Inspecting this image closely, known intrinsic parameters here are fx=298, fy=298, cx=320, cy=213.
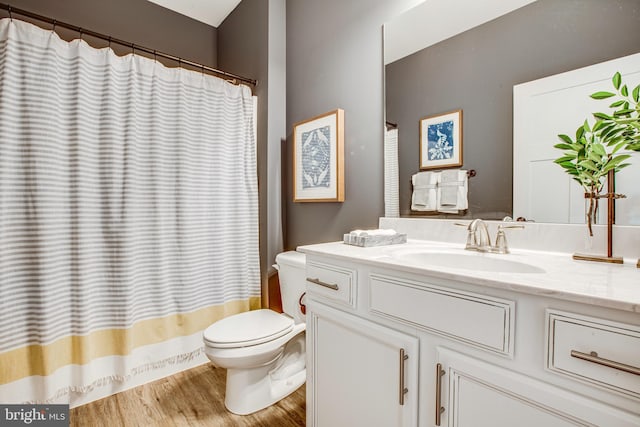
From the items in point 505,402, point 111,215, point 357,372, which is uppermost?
point 111,215

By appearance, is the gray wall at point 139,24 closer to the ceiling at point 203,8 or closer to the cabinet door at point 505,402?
the ceiling at point 203,8

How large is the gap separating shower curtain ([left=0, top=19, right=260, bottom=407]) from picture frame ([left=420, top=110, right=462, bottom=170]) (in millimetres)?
1141

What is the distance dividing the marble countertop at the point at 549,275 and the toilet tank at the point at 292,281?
1.71ft

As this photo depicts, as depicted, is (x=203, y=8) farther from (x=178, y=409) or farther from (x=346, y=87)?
(x=178, y=409)

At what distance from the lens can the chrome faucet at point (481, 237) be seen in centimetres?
109

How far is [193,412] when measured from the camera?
1.50 m

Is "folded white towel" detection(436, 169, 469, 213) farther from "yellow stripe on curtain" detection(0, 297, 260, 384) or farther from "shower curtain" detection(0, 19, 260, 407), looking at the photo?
"yellow stripe on curtain" detection(0, 297, 260, 384)

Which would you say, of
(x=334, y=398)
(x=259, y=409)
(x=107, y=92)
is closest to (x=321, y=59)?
(x=107, y=92)

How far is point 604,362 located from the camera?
1.82 ft

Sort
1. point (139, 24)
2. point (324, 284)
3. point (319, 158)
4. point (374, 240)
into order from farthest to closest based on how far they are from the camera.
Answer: point (139, 24) < point (319, 158) < point (374, 240) < point (324, 284)

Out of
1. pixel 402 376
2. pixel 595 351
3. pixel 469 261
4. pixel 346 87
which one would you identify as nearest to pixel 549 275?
pixel 595 351

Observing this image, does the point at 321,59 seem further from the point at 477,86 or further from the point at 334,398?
the point at 334,398

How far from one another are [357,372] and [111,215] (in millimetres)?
1453

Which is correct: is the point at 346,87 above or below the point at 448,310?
above
